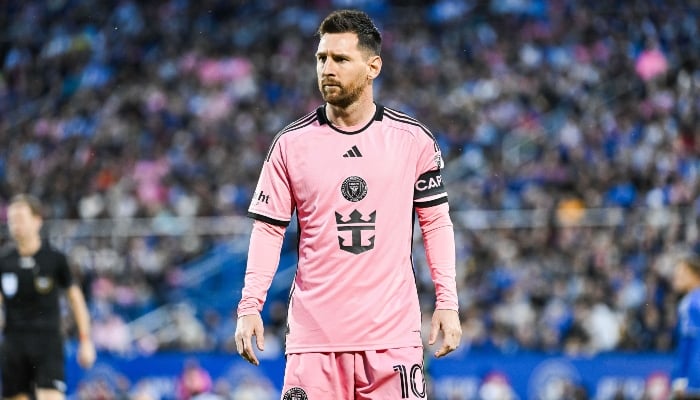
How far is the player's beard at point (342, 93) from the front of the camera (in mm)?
4758

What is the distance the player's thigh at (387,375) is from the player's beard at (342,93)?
3.19 ft

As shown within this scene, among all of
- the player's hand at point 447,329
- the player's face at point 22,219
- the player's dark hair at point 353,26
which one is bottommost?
the player's hand at point 447,329

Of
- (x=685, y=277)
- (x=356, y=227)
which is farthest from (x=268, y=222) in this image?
(x=685, y=277)

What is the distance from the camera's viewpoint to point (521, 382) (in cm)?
1375

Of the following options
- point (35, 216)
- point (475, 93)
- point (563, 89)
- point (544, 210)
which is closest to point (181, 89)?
point (475, 93)

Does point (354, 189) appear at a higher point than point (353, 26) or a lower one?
lower

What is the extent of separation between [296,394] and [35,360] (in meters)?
5.03

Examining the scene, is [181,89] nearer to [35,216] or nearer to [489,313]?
[489,313]

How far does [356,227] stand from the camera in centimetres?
474

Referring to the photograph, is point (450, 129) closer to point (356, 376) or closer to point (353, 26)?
point (353, 26)

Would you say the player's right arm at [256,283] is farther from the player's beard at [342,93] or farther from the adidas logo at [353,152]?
the player's beard at [342,93]

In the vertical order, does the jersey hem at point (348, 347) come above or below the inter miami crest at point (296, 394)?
above

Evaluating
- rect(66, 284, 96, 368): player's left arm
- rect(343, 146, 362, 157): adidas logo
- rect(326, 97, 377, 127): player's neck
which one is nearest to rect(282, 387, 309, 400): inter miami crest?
rect(343, 146, 362, 157): adidas logo

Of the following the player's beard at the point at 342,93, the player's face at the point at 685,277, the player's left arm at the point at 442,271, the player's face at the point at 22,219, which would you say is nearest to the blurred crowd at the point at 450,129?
the player's face at the point at 685,277
